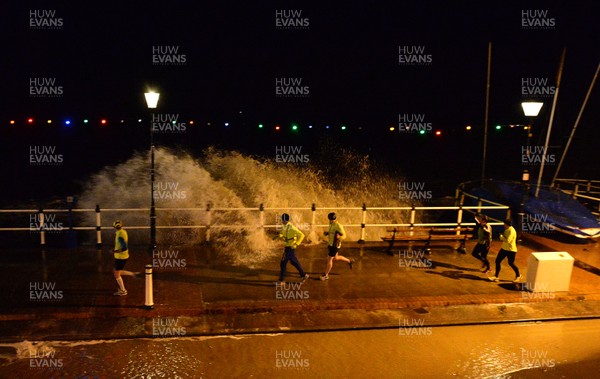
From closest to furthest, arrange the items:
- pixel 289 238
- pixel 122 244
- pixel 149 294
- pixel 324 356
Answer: pixel 324 356 < pixel 149 294 < pixel 122 244 < pixel 289 238

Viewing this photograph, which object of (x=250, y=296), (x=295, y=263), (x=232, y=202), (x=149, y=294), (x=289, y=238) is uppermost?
(x=289, y=238)

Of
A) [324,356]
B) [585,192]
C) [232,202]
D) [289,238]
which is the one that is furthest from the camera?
→ [585,192]

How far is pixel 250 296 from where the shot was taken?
974cm

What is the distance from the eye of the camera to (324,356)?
7602 millimetres

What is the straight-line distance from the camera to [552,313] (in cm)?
979

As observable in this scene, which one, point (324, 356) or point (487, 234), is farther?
point (487, 234)

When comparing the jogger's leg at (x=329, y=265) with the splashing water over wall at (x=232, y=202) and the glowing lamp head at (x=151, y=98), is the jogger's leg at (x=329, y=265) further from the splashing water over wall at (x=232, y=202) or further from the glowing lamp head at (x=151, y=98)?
the glowing lamp head at (x=151, y=98)

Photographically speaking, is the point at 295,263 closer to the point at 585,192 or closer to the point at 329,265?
the point at 329,265

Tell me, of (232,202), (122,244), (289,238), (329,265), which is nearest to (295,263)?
(289,238)

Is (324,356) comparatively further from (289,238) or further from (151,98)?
(151,98)

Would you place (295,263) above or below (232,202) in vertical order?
below

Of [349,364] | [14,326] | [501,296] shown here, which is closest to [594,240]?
[501,296]

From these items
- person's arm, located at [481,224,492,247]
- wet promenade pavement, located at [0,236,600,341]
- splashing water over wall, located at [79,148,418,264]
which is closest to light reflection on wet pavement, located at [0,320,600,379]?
wet promenade pavement, located at [0,236,600,341]

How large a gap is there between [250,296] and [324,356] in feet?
8.51
